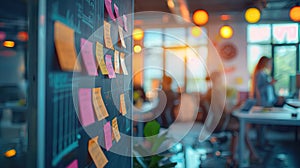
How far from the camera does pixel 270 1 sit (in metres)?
7.18

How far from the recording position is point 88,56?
81 cm

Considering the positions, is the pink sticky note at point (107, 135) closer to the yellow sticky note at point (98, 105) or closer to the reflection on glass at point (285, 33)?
the yellow sticky note at point (98, 105)

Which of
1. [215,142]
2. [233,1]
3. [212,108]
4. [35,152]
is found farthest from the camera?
[233,1]

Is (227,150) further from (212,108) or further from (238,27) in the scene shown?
(238,27)

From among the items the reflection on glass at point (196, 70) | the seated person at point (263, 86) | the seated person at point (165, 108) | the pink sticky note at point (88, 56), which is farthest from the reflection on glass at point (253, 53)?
the pink sticky note at point (88, 56)

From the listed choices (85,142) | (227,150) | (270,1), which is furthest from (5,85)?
(270,1)

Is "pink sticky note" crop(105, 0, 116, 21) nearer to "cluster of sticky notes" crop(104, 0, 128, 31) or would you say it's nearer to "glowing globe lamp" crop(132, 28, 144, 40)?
"cluster of sticky notes" crop(104, 0, 128, 31)

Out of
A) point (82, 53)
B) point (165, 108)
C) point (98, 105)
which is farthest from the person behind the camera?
point (165, 108)

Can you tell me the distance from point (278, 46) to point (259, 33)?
28.6 inches

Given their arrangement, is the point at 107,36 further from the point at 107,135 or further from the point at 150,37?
the point at 150,37

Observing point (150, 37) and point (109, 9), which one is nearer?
point (109, 9)

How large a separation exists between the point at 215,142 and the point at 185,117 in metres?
3.70

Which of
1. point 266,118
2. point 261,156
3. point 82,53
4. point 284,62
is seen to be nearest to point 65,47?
point 82,53

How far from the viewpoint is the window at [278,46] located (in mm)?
9133
